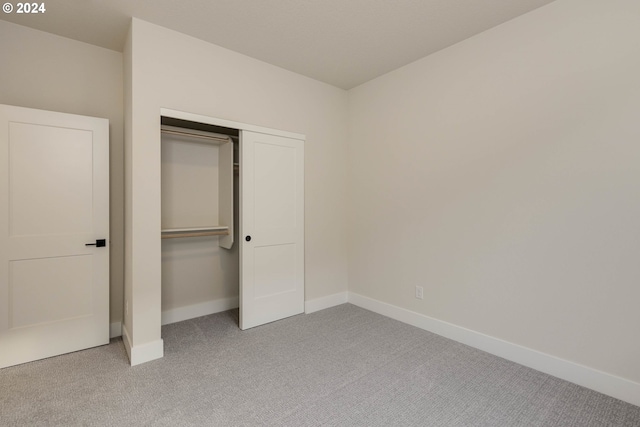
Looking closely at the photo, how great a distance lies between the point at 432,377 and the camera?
2244mm

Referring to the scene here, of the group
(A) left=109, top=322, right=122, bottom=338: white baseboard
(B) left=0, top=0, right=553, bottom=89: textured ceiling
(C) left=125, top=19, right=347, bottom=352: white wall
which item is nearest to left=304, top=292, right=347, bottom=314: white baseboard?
(C) left=125, top=19, right=347, bottom=352: white wall

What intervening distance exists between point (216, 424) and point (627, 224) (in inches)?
116

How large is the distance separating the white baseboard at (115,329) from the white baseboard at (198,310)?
399mm

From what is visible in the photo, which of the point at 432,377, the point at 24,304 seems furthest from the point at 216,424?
the point at 24,304

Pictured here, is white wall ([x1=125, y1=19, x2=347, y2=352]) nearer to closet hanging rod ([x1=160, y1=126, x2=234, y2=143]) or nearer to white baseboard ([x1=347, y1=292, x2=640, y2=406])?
closet hanging rod ([x1=160, y1=126, x2=234, y2=143])

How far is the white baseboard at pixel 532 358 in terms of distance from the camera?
78.9 inches

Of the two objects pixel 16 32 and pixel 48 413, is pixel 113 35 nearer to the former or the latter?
pixel 16 32

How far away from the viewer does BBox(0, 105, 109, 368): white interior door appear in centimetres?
238

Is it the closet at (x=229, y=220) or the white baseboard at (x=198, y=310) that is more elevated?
the closet at (x=229, y=220)

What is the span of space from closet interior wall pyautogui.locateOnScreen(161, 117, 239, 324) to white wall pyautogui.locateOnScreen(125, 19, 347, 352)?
1.40 ft

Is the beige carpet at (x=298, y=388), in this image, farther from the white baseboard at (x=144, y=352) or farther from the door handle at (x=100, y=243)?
the door handle at (x=100, y=243)

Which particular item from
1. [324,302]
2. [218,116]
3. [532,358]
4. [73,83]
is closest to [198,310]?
[324,302]

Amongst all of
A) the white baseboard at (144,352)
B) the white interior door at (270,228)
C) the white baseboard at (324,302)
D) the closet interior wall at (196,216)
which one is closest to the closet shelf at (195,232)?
the closet interior wall at (196,216)

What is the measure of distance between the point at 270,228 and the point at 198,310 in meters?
1.31
